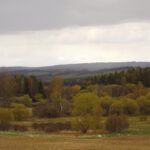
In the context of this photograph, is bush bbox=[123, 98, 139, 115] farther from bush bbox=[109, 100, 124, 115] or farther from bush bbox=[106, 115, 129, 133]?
bush bbox=[106, 115, 129, 133]

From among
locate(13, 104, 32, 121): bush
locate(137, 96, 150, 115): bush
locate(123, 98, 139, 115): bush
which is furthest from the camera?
locate(137, 96, 150, 115): bush

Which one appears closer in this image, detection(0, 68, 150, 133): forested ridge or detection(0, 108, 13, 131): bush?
detection(0, 108, 13, 131): bush

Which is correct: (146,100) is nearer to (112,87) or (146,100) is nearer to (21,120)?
(21,120)

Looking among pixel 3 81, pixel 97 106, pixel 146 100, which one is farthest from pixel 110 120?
pixel 3 81

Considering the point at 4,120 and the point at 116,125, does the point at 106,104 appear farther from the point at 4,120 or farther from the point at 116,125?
the point at 116,125

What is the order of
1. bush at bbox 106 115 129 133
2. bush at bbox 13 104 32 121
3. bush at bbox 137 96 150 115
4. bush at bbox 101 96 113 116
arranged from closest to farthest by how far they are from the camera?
bush at bbox 106 115 129 133
bush at bbox 13 104 32 121
bush at bbox 101 96 113 116
bush at bbox 137 96 150 115

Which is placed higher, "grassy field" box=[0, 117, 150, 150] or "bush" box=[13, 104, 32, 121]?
"grassy field" box=[0, 117, 150, 150]

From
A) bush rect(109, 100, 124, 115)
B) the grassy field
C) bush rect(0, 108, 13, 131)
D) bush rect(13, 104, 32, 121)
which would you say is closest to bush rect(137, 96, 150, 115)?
bush rect(109, 100, 124, 115)

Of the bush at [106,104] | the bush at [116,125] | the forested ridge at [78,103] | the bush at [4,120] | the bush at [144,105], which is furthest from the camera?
the bush at [144,105]

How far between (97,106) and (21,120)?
28312 mm

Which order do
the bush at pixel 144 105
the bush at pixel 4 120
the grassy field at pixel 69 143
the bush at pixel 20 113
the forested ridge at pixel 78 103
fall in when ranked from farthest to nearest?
the bush at pixel 144 105 < the bush at pixel 20 113 < the forested ridge at pixel 78 103 < the bush at pixel 4 120 < the grassy field at pixel 69 143

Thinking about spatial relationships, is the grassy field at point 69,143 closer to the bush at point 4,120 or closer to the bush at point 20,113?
the bush at point 4,120

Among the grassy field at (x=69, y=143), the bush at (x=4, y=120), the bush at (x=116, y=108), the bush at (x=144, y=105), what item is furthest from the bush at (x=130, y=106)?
the grassy field at (x=69, y=143)

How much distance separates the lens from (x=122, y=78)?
174125mm
